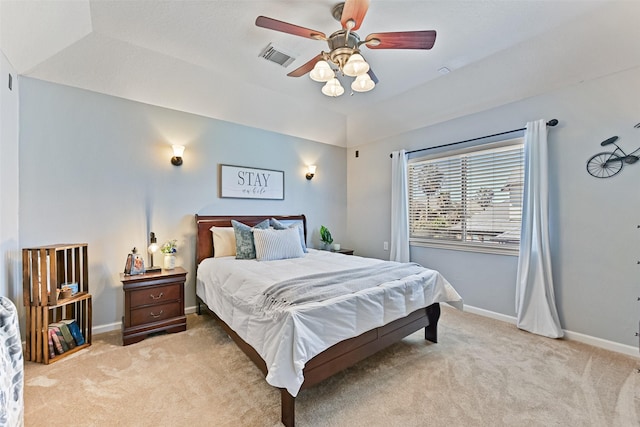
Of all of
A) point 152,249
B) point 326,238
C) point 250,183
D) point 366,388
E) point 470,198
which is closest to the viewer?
point 366,388

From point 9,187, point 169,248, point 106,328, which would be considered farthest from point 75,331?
point 9,187

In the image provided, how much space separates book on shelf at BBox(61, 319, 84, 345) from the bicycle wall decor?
16.7 feet

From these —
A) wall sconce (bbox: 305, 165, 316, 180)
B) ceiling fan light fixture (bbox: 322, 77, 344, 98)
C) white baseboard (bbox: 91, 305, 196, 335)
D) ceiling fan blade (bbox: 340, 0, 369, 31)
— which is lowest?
white baseboard (bbox: 91, 305, 196, 335)

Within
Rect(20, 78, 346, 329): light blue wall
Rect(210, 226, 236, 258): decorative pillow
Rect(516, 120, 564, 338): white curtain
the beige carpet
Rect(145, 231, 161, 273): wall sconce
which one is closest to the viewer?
the beige carpet

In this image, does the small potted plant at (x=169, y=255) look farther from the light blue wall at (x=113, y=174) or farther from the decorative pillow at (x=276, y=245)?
the decorative pillow at (x=276, y=245)

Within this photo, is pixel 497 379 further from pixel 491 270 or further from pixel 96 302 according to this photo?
pixel 96 302

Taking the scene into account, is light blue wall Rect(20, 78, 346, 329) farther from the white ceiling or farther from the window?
the window

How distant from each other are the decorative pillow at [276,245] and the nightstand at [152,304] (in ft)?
2.84

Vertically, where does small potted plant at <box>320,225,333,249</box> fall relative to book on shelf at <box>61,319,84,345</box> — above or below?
above

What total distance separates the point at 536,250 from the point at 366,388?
7.57ft

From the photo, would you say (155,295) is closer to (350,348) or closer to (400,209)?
(350,348)

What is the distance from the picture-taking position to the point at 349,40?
1.98 metres

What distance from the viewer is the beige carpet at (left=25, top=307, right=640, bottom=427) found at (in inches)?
65.0

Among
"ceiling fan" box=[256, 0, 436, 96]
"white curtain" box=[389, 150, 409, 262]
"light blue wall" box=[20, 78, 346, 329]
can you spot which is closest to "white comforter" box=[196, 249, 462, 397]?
"light blue wall" box=[20, 78, 346, 329]
